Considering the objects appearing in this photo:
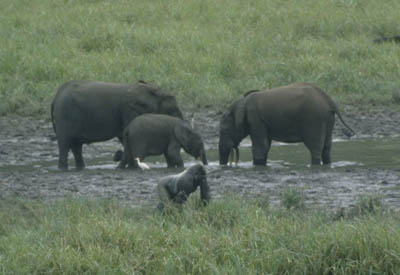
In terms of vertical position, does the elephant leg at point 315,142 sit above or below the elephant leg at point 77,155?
above

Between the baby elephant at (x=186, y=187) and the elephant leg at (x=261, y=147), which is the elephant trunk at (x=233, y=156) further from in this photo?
the baby elephant at (x=186, y=187)

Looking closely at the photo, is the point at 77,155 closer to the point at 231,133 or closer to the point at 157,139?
the point at 157,139

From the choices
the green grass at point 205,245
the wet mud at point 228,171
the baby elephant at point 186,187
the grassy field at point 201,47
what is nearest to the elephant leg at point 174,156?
the wet mud at point 228,171

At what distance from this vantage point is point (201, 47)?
Answer: 18.4 metres

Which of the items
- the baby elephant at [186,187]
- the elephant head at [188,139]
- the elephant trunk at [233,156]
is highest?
the baby elephant at [186,187]

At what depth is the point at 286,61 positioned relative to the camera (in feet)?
57.5

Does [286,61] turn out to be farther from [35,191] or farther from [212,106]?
[35,191]

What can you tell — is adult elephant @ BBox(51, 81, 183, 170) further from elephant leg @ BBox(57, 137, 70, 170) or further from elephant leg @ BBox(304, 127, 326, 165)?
elephant leg @ BBox(304, 127, 326, 165)

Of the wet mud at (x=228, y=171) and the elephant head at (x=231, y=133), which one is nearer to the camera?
the wet mud at (x=228, y=171)

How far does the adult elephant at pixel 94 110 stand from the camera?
1190 cm

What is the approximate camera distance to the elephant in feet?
37.3

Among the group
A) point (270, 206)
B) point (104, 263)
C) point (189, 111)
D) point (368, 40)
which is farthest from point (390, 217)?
point (368, 40)

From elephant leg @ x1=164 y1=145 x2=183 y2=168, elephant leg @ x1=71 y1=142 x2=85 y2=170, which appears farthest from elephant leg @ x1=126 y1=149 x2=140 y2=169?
elephant leg @ x1=71 y1=142 x2=85 y2=170

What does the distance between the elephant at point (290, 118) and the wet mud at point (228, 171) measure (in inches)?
10.2
